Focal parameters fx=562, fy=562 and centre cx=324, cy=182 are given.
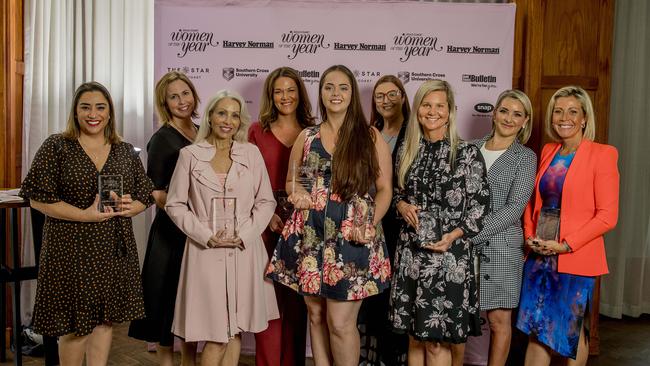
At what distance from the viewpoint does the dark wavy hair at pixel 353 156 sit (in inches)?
99.7

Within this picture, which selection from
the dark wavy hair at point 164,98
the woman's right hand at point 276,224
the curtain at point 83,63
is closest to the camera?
the woman's right hand at point 276,224

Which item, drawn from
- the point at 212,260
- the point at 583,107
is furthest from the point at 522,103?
the point at 212,260

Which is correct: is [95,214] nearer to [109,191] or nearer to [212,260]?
[109,191]

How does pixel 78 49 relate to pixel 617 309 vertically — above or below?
above

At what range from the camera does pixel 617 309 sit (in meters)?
4.75

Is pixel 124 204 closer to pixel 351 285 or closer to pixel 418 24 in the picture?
pixel 351 285

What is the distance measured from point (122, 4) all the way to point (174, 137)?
213 centimetres

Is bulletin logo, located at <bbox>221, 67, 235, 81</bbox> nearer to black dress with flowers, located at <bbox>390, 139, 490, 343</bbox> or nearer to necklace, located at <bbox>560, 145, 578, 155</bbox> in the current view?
black dress with flowers, located at <bbox>390, 139, 490, 343</bbox>

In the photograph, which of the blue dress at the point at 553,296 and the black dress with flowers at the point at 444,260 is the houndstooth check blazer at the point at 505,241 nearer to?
the blue dress at the point at 553,296

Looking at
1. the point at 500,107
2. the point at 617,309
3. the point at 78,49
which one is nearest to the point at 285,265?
the point at 500,107

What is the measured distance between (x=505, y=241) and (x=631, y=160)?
8.70 feet

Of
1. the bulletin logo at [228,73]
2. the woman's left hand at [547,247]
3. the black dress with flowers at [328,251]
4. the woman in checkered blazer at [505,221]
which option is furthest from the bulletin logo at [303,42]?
the woman's left hand at [547,247]

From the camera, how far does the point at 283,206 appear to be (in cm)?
292

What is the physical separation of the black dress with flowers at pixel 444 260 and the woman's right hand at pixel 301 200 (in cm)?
47
